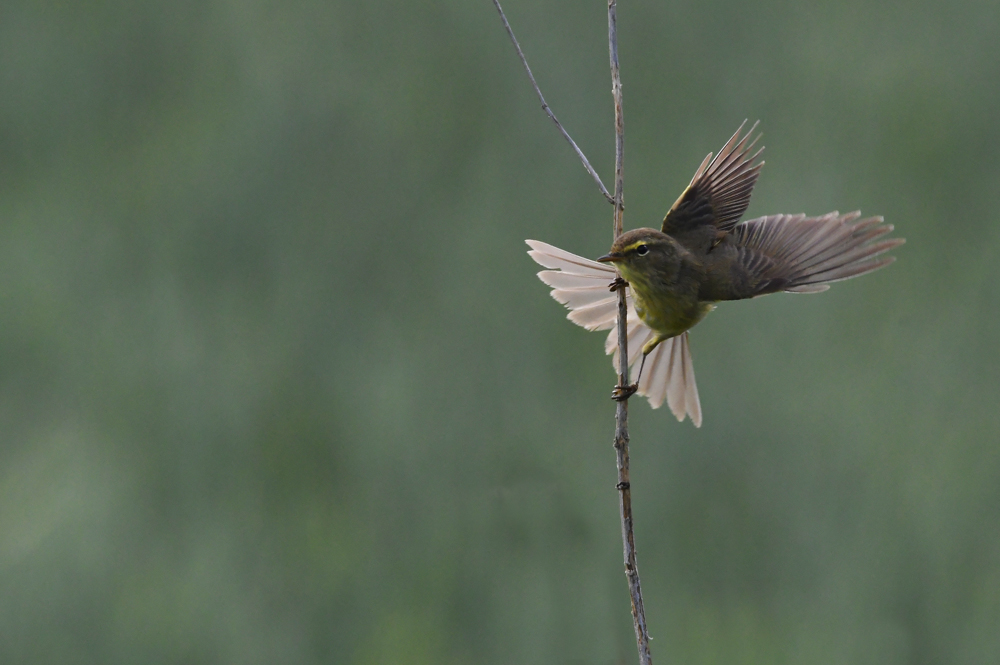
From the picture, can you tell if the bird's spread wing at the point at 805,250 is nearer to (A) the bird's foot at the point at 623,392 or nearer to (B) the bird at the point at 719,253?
(B) the bird at the point at 719,253

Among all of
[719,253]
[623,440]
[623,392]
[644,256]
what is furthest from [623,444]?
[719,253]

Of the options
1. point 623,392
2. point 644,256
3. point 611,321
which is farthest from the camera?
point 611,321

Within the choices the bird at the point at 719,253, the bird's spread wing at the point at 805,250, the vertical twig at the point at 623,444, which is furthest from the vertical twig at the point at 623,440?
the bird's spread wing at the point at 805,250

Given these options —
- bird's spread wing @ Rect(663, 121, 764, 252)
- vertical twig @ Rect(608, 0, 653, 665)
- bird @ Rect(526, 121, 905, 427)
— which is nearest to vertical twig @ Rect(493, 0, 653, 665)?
vertical twig @ Rect(608, 0, 653, 665)

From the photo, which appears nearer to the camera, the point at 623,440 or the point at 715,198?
the point at 623,440

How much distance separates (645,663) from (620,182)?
86cm

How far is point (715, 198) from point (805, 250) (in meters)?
0.23

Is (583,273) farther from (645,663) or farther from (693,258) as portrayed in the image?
(645,663)

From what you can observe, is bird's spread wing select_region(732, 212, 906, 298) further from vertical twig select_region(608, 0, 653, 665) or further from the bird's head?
vertical twig select_region(608, 0, 653, 665)

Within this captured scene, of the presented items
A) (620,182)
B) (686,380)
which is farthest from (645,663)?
(686,380)

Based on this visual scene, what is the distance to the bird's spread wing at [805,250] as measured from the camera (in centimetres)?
175

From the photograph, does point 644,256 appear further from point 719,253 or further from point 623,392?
point 623,392

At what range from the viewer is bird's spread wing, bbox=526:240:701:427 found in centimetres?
199

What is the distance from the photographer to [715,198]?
191cm
